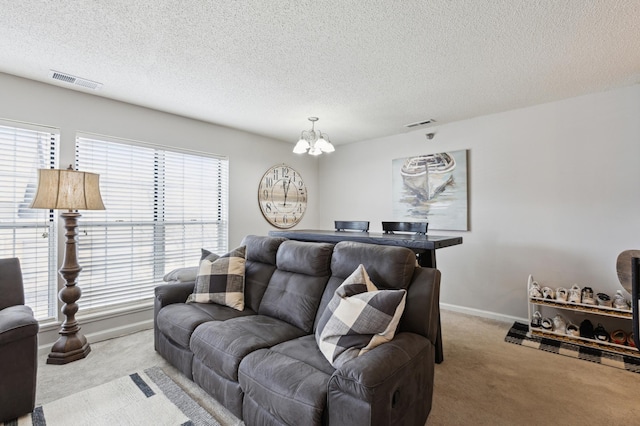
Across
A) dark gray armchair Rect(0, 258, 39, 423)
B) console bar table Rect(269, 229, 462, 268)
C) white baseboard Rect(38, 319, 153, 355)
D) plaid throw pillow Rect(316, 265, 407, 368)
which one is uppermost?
console bar table Rect(269, 229, 462, 268)

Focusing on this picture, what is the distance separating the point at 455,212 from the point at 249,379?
3321mm

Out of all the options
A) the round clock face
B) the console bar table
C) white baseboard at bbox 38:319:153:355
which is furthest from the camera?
the round clock face

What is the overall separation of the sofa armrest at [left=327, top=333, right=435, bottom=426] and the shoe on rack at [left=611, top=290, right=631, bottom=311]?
2407 millimetres

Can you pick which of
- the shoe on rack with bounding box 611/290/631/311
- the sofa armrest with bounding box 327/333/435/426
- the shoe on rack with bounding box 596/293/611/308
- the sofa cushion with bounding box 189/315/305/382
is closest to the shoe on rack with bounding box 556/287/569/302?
the shoe on rack with bounding box 596/293/611/308

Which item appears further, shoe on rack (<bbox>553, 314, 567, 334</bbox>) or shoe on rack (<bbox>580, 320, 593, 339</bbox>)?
shoe on rack (<bbox>553, 314, 567, 334</bbox>)

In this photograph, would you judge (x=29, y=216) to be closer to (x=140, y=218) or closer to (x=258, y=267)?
(x=140, y=218)

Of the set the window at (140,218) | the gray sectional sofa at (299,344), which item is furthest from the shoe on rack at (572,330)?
the window at (140,218)

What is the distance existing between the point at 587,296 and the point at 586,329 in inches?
12.3

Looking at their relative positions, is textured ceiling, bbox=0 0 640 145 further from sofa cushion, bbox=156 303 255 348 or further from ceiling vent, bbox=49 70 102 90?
sofa cushion, bbox=156 303 255 348

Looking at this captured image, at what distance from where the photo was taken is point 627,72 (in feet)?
8.69

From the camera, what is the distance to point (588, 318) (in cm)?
312

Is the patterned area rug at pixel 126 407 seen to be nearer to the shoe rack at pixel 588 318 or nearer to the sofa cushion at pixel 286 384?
the sofa cushion at pixel 286 384

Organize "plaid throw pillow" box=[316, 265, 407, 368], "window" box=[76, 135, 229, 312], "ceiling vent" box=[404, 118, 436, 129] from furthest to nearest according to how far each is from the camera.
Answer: "ceiling vent" box=[404, 118, 436, 129], "window" box=[76, 135, 229, 312], "plaid throw pillow" box=[316, 265, 407, 368]

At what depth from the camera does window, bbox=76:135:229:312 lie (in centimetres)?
311
